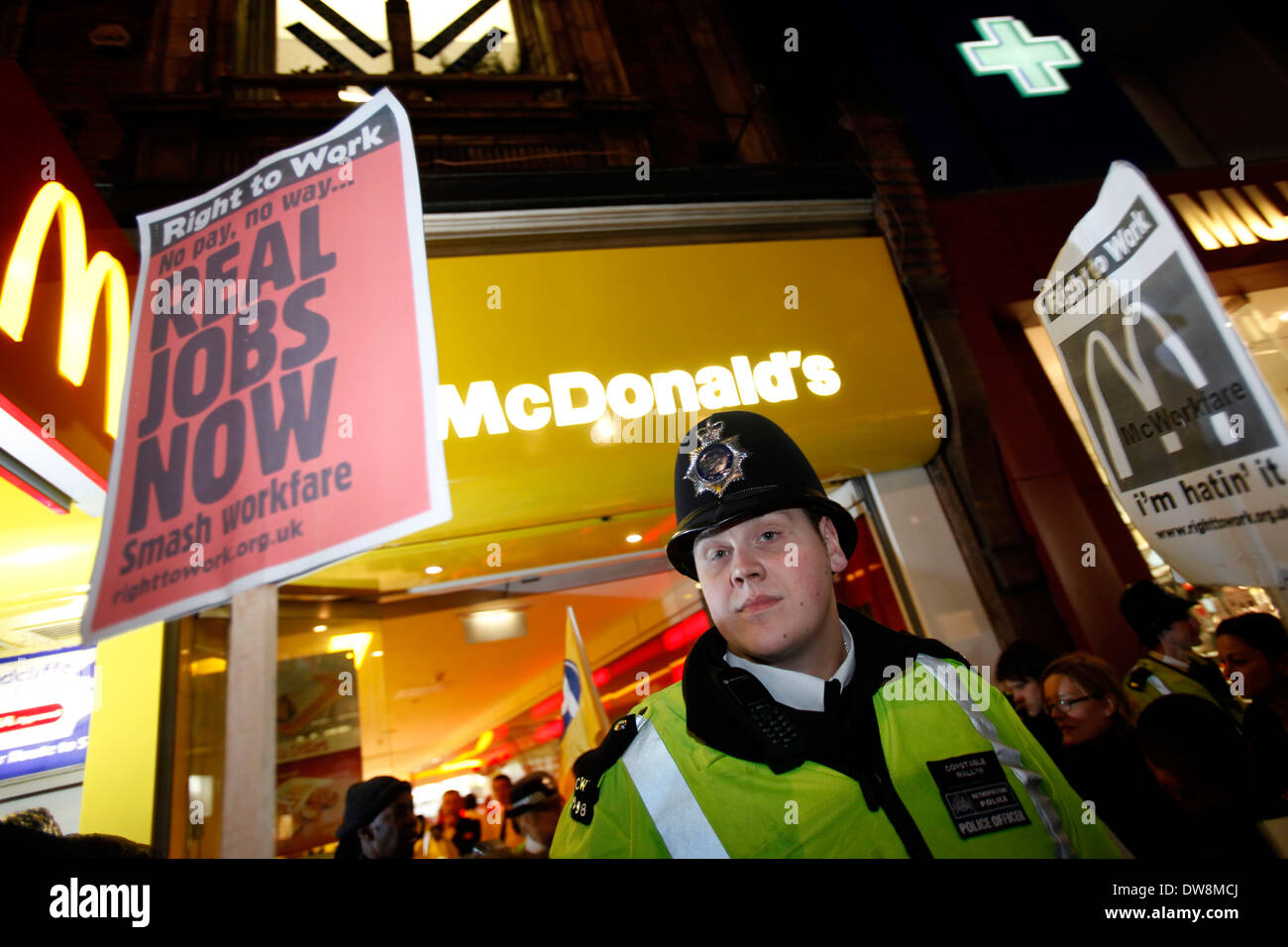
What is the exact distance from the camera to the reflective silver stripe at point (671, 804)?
4.12ft

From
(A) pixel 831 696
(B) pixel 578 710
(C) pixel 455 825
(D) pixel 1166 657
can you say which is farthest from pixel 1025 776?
(C) pixel 455 825

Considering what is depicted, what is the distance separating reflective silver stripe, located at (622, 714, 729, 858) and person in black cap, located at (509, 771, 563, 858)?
3.26 m

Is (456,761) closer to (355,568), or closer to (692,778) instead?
(355,568)

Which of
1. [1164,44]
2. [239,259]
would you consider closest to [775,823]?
[239,259]

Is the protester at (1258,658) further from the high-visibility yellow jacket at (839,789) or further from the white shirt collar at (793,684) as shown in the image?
the white shirt collar at (793,684)

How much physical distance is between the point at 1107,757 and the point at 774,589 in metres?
2.03

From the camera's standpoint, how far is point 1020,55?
661cm

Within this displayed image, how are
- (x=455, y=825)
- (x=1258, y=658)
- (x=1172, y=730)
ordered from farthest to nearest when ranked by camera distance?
1. (x=455, y=825)
2. (x=1258, y=658)
3. (x=1172, y=730)

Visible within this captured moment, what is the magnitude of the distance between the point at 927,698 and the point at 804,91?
22.6 feet

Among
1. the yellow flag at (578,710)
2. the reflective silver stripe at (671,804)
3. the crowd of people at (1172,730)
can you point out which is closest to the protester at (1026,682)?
the crowd of people at (1172,730)

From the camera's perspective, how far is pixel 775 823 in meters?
1.28

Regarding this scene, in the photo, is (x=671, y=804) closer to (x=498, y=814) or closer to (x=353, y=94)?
(x=498, y=814)

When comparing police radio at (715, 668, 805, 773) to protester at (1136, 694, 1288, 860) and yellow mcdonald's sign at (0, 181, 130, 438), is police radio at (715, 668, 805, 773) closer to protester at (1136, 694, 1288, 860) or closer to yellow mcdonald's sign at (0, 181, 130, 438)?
protester at (1136, 694, 1288, 860)

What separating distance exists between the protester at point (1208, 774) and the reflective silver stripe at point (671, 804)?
1613 millimetres
